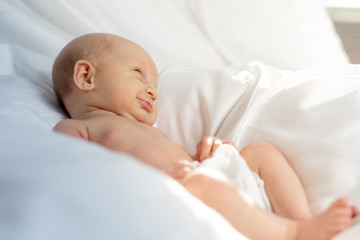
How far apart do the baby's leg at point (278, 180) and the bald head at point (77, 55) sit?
445mm

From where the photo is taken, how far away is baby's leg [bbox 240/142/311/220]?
96 centimetres

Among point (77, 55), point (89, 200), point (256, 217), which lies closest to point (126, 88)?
point (77, 55)

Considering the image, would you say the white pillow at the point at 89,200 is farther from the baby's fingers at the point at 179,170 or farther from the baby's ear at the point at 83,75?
the baby's ear at the point at 83,75

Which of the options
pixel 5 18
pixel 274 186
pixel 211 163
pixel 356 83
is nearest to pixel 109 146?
pixel 211 163

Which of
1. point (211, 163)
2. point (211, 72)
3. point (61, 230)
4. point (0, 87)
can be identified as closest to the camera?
point (61, 230)

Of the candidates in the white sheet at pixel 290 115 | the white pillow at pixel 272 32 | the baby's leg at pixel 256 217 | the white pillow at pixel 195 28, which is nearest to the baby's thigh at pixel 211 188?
the baby's leg at pixel 256 217

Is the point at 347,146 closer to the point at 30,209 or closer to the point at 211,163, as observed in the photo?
the point at 211,163

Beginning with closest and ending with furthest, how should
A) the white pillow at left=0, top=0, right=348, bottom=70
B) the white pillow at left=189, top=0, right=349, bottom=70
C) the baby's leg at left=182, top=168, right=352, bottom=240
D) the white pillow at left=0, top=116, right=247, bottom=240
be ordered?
the white pillow at left=0, top=116, right=247, bottom=240
the baby's leg at left=182, top=168, right=352, bottom=240
the white pillow at left=0, top=0, right=348, bottom=70
the white pillow at left=189, top=0, right=349, bottom=70

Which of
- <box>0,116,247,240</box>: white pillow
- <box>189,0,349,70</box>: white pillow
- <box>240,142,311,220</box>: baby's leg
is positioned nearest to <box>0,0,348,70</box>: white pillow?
<box>189,0,349,70</box>: white pillow

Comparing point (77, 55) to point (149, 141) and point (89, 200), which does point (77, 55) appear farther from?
point (89, 200)

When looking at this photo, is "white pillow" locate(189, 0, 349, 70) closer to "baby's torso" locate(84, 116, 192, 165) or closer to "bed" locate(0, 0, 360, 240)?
"bed" locate(0, 0, 360, 240)

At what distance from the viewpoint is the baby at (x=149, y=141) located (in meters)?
0.83

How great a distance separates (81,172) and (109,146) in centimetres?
46

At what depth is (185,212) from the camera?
65 centimetres
